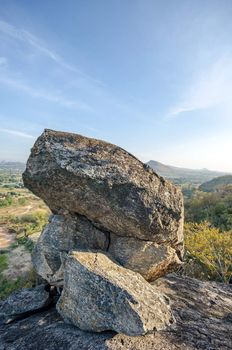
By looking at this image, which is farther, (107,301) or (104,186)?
(104,186)

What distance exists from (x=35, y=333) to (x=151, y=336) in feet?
10.6

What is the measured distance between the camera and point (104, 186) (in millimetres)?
9172

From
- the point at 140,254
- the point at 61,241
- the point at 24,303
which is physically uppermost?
the point at 61,241

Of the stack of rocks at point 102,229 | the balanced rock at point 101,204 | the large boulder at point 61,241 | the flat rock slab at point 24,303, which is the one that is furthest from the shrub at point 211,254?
the flat rock slab at point 24,303

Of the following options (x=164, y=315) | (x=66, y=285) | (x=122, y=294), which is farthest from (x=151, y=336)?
(x=66, y=285)

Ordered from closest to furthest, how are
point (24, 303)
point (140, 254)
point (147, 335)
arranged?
point (147, 335), point (140, 254), point (24, 303)

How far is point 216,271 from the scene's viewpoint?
18.1 metres

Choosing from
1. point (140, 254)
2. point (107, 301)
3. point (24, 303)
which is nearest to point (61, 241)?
point (24, 303)

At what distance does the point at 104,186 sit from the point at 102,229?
1841mm

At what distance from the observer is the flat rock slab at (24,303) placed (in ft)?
31.9

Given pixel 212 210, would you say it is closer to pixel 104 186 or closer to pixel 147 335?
pixel 104 186

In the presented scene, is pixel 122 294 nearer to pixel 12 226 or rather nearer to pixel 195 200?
pixel 195 200

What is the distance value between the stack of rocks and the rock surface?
29 cm

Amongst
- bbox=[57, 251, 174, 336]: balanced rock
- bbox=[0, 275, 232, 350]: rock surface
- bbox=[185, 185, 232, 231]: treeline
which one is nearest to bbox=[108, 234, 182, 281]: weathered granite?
bbox=[57, 251, 174, 336]: balanced rock
